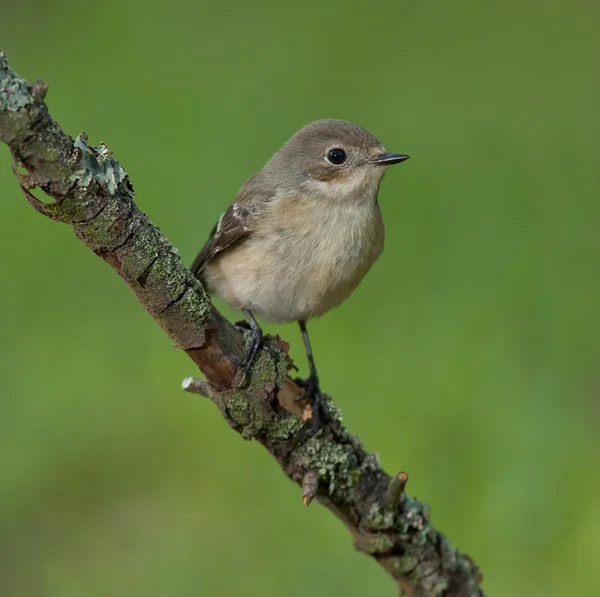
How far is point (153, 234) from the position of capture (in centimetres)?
313

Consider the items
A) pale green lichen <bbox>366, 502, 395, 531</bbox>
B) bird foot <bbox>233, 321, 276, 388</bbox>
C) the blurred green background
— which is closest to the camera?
bird foot <bbox>233, 321, 276, 388</bbox>

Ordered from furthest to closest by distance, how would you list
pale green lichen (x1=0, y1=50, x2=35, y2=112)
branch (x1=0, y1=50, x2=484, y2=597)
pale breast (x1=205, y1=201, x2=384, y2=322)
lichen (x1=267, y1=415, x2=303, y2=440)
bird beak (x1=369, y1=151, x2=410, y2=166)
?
bird beak (x1=369, y1=151, x2=410, y2=166) < pale breast (x1=205, y1=201, x2=384, y2=322) < lichen (x1=267, y1=415, x2=303, y2=440) < branch (x1=0, y1=50, x2=484, y2=597) < pale green lichen (x1=0, y1=50, x2=35, y2=112)

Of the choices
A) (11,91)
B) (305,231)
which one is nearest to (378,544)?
(305,231)

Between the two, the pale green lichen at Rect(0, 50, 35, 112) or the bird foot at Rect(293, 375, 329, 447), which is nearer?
the pale green lichen at Rect(0, 50, 35, 112)

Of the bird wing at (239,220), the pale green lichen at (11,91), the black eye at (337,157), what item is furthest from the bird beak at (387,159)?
the pale green lichen at (11,91)

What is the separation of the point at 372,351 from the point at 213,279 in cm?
191

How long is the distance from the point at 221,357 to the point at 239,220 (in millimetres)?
1152

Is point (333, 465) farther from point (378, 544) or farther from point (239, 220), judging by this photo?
point (239, 220)

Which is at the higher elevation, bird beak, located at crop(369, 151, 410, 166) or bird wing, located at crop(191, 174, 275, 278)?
bird beak, located at crop(369, 151, 410, 166)

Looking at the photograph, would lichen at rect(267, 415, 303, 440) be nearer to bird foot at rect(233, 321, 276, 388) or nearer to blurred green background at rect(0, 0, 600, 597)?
bird foot at rect(233, 321, 276, 388)

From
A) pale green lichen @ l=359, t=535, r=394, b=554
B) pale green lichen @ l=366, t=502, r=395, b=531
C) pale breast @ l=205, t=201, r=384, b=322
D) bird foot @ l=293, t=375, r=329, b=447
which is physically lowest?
pale green lichen @ l=359, t=535, r=394, b=554

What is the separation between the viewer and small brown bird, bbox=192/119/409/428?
430 centimetres

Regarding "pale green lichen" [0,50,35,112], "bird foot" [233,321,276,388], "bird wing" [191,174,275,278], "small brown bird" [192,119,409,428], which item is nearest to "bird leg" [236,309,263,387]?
"bird foot" [233,321,276,388]

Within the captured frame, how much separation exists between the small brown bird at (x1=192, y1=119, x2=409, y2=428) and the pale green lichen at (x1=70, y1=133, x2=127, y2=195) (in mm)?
1370
